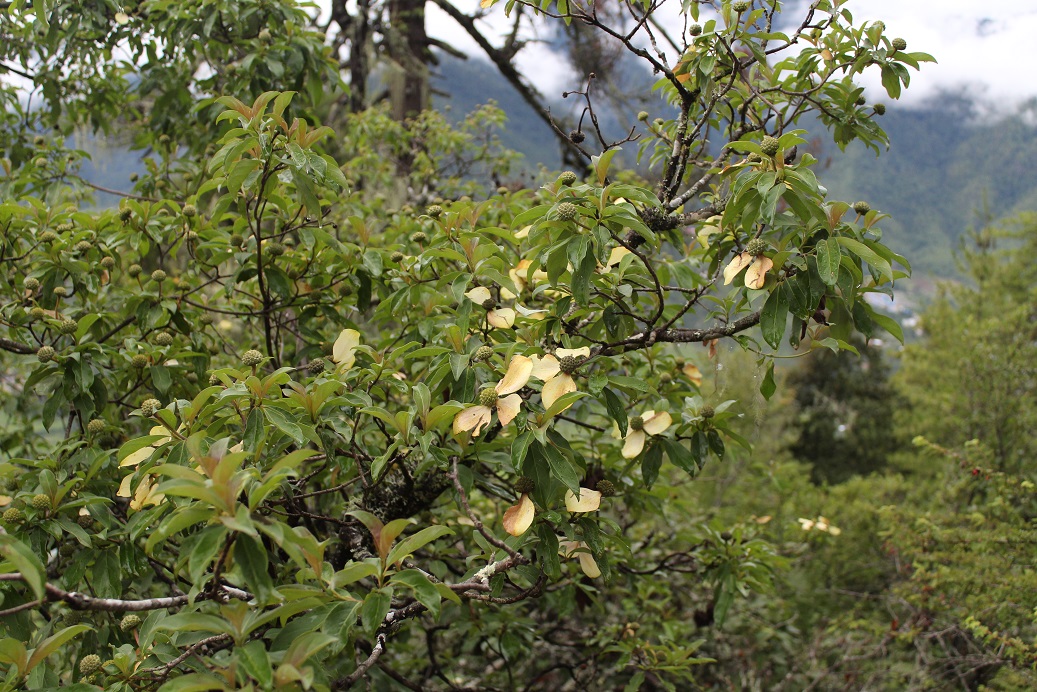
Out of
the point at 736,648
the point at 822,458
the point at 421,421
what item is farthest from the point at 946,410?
the point at 421,421

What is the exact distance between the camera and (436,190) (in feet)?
13.4

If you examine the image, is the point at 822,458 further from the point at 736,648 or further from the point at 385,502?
the point at 385,502

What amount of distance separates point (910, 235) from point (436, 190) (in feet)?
75.0

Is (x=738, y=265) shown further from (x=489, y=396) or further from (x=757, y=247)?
(x=489, y=396)

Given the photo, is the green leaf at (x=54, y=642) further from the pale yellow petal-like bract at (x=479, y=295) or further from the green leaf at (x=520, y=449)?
the pale yellow petal-like bract at (x=479, y=295)

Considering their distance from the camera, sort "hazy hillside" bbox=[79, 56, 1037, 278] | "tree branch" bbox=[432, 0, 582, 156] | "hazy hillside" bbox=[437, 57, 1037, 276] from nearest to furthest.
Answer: "tree branch" bbox=[432, 0, 582, 156] → "hazy hillside" bbox=[79, 56, 1037, 278] → "hazy hillside" bbox=[437, 57, 1037, 276]

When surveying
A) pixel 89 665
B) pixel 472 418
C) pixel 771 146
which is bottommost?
pixel 89 665

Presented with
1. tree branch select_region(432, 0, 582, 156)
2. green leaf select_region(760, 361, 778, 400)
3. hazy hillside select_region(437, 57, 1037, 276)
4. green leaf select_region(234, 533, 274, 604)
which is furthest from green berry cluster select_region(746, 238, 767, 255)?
hazy hillside select_region(437, 57, 1037, 276)

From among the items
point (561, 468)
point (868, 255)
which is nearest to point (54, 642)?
point (561, 468)

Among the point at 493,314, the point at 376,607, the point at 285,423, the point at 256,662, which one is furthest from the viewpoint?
the point at 493,314

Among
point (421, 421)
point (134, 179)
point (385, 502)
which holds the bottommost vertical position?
point (385, 502)

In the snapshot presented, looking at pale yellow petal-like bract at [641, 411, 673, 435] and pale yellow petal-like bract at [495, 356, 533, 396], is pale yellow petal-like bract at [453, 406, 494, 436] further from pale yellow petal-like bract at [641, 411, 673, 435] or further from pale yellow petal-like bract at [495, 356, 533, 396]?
pale yellow petal-like bract at [641, 411, 673, 435]

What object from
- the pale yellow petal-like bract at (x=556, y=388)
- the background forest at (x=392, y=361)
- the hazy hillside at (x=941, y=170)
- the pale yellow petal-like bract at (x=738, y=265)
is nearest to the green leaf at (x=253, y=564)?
the background forest at (x=392, y=361)

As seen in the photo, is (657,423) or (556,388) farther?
(657,423)
